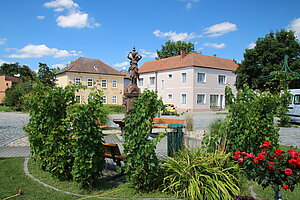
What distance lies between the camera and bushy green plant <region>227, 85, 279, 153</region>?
470 cm

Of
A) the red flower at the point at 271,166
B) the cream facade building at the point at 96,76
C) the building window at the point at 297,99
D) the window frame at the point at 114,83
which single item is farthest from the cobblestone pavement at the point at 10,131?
the window frame at the point at 114,83

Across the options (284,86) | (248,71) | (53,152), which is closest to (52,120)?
(53,152)

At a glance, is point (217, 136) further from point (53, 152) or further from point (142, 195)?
point (53, 152)

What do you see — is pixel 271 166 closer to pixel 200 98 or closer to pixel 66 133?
pixel 66 133

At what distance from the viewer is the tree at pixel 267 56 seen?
25.0 meters

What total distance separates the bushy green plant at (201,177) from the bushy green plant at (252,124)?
529 mm

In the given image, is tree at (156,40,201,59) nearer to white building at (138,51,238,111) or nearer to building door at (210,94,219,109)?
white building at (138,51,238,111)

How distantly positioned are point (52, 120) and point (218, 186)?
3.38 m

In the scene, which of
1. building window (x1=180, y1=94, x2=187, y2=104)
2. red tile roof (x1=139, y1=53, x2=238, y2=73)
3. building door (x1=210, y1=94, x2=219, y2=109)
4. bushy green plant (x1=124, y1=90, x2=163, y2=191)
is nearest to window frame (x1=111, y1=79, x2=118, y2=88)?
red tile roof (x1=139, y1=53, x2=238, y2=73)

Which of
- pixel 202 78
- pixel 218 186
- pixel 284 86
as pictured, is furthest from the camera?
pixel 202 78

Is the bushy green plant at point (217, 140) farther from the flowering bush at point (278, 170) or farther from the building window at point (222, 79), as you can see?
the building window at point (222, 79)

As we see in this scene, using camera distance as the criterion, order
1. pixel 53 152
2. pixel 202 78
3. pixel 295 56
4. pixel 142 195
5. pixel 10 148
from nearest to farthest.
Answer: pixel 142 195 → pixel 53 152 → pixel 10 148 → pixel 295 56 → pixel 202 78

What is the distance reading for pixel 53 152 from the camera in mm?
4566

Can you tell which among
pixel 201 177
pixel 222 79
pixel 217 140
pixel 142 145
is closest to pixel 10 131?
pixel 142 145
